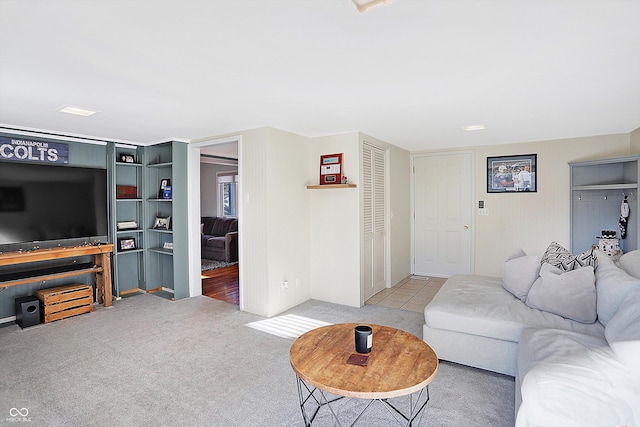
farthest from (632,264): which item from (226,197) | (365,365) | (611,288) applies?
(226,197)

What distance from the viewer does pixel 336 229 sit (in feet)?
14.3

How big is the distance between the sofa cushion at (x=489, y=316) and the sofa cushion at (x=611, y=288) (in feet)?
0.50

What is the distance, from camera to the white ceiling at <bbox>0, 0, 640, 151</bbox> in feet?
5.15

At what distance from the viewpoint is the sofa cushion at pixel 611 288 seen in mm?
2084

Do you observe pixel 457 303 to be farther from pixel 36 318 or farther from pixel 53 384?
pixel 36 318

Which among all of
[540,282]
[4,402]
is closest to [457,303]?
[540,282]

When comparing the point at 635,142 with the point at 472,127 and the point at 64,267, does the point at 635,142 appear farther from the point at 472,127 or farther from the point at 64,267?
the point at 64,267

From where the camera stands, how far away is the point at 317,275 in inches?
180

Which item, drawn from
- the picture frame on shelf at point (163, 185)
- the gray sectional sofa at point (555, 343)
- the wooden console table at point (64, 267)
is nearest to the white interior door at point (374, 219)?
the gray sectional sofa at point (555, 343)

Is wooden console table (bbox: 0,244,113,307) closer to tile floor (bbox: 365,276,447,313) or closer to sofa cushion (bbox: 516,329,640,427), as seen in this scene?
tile floor (bbox: 365,276,447,313)

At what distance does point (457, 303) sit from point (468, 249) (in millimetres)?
2992

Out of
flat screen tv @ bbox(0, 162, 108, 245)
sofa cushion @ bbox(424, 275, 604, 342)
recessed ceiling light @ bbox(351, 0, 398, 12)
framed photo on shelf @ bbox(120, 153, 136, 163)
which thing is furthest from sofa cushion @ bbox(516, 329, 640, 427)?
framed photo on shelf @ bbox(120, 153, 136, 163)

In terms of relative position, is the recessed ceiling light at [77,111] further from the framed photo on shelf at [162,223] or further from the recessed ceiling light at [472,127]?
the recessed ceiling light at [472,127]

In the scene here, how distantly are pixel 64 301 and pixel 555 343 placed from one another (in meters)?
4.70
